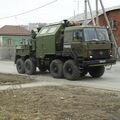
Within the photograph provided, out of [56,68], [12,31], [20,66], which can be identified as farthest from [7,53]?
[12,31]

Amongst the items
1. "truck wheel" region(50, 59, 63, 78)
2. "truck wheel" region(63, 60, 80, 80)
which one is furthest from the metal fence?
"truck wheel" region(63, 60, 80, 80)

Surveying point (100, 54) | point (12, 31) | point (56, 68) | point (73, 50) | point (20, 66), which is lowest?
point (20, 66)

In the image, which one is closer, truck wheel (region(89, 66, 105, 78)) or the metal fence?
truck wheel (region(89, 66, 105, 78))

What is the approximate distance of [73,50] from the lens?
20.7m

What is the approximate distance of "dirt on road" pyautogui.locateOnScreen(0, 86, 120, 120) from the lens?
996cm

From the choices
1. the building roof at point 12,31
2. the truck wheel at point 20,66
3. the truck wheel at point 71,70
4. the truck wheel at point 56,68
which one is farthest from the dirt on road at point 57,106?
the building roof at point 12,31

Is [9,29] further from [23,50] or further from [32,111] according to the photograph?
[32,111]

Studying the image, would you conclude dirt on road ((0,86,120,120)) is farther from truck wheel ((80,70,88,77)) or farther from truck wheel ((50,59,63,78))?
truck wheel ((80,70,88,77))

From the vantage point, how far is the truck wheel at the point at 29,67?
24.3m

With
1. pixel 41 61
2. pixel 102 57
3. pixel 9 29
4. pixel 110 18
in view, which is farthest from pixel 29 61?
pixel 9 29

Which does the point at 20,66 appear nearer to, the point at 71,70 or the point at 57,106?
the point at 71,70

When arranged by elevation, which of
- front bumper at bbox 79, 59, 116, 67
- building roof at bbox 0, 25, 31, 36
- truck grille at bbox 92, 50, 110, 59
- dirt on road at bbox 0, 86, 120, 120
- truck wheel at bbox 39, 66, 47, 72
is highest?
building roof at bbox 0, 25, 31, 36

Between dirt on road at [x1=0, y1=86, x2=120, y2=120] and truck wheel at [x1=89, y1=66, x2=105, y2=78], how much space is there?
7.59 m

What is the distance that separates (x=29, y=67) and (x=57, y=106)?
13.4 m
